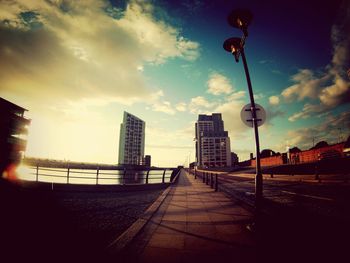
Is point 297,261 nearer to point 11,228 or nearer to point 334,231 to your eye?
point 334,231

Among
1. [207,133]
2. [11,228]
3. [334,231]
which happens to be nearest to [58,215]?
[11,228]

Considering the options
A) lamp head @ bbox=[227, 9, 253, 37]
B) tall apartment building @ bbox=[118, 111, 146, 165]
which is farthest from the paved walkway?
tall apartment building @ bbox=[118, 111, 146, 165]

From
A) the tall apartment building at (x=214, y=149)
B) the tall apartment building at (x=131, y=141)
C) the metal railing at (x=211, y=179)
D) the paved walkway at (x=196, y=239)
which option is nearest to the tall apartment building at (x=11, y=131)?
the metal railing at (x=211, y=179)

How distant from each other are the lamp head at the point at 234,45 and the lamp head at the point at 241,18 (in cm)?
38

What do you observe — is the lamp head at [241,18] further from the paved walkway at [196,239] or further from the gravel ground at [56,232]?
the gravel ground at [56,232]

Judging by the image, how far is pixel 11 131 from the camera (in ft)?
164

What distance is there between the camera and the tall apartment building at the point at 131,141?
139000 millimetres

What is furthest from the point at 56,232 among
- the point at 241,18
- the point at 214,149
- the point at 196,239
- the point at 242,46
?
the point at 214,149

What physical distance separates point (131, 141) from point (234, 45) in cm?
14589

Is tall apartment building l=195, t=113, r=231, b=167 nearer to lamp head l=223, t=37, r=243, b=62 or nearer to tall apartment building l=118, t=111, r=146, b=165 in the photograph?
tall apartment building l=118, t=111, r=146, b=165

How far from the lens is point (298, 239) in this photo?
3590 mm

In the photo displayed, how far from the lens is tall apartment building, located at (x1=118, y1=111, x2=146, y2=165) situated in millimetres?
139000

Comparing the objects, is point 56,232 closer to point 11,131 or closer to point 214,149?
point 11,131

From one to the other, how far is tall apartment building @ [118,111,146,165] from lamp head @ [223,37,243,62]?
139111 mm
